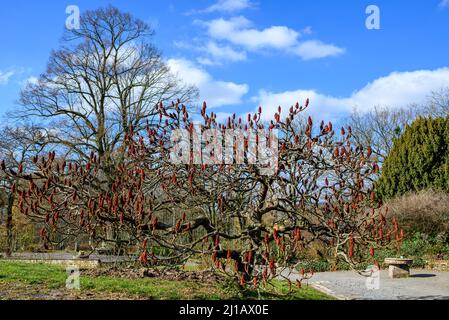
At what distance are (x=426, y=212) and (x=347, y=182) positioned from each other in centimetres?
→ 1172

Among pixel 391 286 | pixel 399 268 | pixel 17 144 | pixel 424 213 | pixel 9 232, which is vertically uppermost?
pixel 17 144

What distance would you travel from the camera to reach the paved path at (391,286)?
10.2m

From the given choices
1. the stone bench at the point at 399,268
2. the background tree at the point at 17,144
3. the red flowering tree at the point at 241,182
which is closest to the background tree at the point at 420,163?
the stone bench at the point at 399,268

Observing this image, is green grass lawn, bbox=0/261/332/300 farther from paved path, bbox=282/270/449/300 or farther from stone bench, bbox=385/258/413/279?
stone bench, bbox=385/258/413/279

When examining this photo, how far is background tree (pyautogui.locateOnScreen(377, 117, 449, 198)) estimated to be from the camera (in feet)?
64.6

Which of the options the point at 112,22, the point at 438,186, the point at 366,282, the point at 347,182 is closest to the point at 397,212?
the point at 438,186

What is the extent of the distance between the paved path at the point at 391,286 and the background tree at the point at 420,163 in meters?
5.26

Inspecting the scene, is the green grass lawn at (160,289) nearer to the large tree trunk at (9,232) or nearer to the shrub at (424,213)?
the shrub at (424,213)

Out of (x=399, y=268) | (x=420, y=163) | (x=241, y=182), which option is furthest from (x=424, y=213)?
(x=241, y=182)

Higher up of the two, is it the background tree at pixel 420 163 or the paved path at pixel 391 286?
the background tree at pixel 420 163

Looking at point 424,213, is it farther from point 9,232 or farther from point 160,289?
point 9,232

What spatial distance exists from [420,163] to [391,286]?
30.6 ft

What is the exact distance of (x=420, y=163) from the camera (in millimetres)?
19875

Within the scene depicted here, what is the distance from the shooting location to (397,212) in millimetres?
17750
